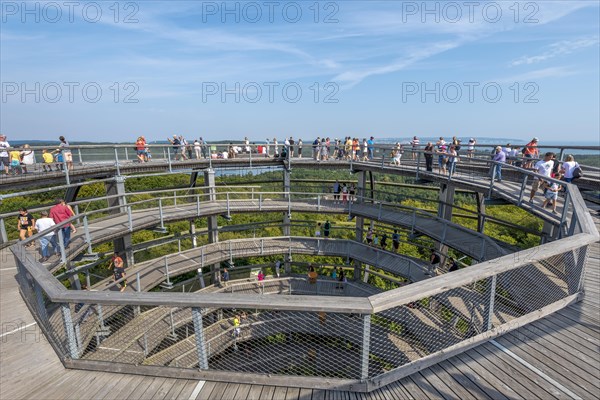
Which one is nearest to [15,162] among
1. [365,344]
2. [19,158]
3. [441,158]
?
[19,158]

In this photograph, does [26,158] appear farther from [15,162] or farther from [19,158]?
[15,162]

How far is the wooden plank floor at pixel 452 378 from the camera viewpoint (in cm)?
339

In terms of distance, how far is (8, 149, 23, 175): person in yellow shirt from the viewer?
1256cm

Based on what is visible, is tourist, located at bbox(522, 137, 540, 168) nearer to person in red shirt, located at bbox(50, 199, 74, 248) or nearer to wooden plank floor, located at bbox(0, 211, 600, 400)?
wooden plank floor, located at bbox(0, 211, 600, 400)

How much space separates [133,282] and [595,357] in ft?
53.8

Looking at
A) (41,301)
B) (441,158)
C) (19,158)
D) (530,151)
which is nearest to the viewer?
(41,301)

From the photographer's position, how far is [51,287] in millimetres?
3879

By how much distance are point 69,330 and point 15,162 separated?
1282 centimetres

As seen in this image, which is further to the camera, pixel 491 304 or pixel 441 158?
pixel 441 158

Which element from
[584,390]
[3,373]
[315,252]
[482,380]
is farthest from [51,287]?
[315,252]

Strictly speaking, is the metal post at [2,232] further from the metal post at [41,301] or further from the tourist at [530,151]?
the tourist at [530,151]

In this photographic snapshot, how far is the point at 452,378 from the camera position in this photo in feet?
11.6

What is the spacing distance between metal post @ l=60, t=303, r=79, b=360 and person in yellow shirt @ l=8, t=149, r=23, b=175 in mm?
12494

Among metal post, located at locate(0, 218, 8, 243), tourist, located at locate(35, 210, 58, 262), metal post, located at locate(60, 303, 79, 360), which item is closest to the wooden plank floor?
metal post, located at locate(60, 303, 79, 360)
